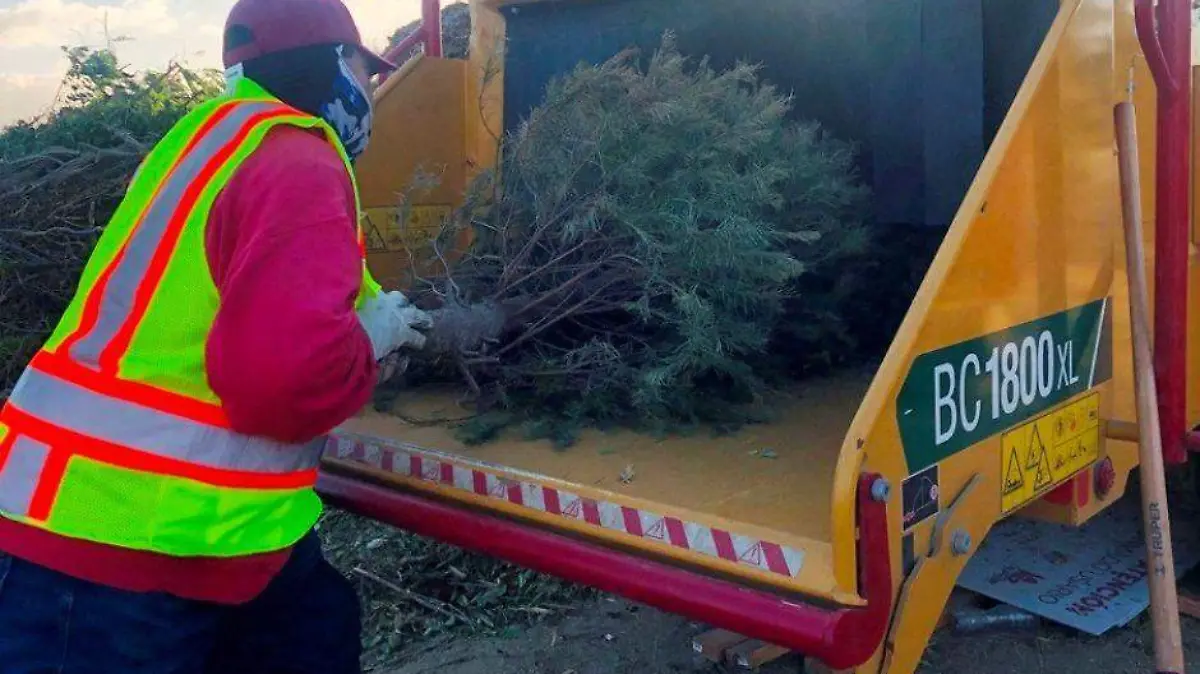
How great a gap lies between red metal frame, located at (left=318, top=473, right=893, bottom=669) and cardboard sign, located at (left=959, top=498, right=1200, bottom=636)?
2108 mm

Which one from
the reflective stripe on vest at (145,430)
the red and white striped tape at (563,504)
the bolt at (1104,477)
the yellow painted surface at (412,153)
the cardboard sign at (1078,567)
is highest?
the yellow painted surface at (412,153)

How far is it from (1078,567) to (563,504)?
8.48ft

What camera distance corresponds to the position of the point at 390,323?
2309mm

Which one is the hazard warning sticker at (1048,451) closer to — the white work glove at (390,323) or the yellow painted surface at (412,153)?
the white work glove at (390,323)

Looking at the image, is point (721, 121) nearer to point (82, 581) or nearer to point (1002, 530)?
point (82, 581)

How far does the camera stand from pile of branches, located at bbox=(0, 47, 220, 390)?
3602mm

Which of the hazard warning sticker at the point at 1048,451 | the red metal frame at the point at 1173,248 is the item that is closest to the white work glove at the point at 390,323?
the hazard warning sticker at the point at 1048,451

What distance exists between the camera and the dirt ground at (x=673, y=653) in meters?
3.59

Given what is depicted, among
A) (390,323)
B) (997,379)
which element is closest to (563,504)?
(390,323)

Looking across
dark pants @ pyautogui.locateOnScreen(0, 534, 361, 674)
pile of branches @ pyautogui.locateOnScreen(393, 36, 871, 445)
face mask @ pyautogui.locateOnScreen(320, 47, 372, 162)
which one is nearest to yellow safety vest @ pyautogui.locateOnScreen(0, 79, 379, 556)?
dark pants @ pyautogui.locateOnScreen(0, 534, 361, 674)

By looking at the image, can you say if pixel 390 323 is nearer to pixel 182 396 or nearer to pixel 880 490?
pixel 182 396

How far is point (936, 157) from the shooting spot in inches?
128

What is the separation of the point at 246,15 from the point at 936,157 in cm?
208

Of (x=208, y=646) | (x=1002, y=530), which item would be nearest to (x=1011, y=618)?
(x=1002, y=530)
